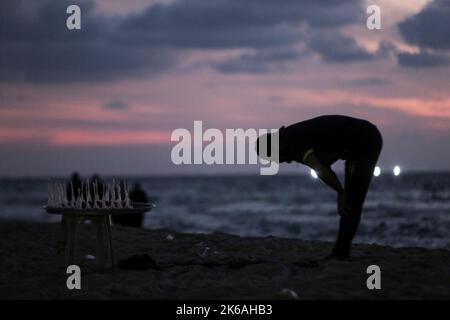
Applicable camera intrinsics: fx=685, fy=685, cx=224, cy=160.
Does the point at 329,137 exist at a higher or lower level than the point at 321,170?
higher

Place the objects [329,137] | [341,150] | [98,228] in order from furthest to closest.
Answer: [98,228]
[341,150]
[329,137]

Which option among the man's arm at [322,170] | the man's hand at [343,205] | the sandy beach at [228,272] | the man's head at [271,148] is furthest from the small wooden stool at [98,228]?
the man's hand at [343,205]

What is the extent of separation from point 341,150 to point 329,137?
0.23 metres

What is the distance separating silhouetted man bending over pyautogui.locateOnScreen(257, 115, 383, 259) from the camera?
716 centimetres

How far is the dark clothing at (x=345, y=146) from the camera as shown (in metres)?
7.23

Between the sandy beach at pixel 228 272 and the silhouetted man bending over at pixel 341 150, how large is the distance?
0.73 m

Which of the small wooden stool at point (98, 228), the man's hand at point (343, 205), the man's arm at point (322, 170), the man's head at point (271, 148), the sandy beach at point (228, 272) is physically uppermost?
the man's head at point (271, 148)

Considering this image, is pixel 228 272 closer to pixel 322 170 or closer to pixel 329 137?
pixel 322 170

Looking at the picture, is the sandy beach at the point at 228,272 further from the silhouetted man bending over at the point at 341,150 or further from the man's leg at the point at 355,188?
the silhouetted man bending over at the point at 341,150

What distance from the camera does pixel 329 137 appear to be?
24.0 ft

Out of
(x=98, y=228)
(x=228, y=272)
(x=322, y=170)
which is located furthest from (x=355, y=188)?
(x=98, y=228)

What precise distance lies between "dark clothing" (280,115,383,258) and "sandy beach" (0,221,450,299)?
0.79 m

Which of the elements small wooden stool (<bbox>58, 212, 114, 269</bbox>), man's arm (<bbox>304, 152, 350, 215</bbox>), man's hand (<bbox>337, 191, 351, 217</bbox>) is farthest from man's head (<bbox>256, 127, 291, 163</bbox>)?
small wooden stool (<bbox>58, 212, 114, 269</bbox>)

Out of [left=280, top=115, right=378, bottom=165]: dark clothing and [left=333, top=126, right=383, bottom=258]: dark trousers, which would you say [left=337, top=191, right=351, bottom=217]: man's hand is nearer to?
[left=333, top=126, right=383, bottom=258]: dark trousers
